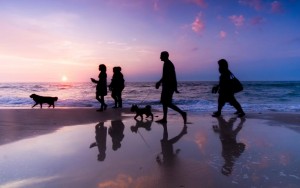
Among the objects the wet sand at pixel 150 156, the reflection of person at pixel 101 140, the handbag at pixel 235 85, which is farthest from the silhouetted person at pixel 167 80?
the handbag at pixel 235 85

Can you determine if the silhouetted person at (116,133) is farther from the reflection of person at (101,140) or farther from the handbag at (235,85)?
the handbag at (235,85)

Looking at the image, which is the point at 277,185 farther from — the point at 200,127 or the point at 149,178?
the point at 200,127

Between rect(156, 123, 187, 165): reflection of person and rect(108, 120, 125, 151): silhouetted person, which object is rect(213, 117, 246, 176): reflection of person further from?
rect(108, 120, 125, 151): silhouetted person

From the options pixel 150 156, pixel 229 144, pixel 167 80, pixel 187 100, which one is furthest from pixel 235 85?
pixel 187 100

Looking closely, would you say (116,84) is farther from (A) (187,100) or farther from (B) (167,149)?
(B) (167,149)

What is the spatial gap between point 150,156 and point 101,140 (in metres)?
1.70

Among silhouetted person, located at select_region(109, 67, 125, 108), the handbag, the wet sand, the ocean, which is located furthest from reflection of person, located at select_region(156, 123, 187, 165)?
silhouetted person, located at select_region(109, 67, 125, 108)

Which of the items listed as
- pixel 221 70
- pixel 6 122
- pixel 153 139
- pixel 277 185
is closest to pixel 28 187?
pixel 277 185

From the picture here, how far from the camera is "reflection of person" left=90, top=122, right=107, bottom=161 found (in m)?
4.94

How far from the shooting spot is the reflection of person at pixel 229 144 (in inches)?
168

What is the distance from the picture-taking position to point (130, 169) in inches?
160

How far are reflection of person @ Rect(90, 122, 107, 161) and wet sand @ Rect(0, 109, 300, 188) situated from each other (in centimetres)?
2

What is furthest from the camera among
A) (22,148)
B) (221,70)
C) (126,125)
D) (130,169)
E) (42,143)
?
(221,70)

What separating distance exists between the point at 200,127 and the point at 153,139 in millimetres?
2029
